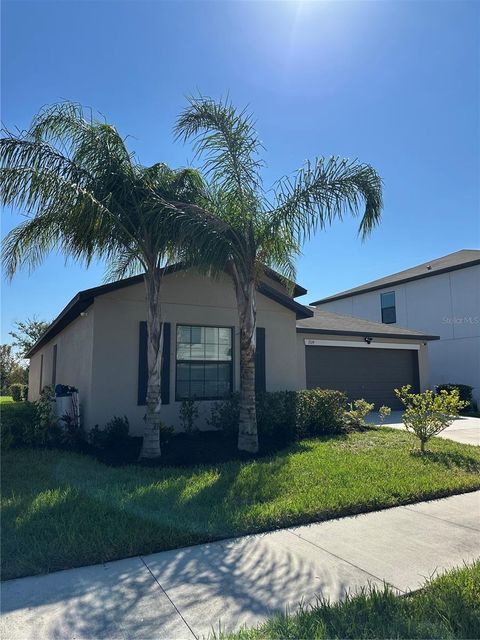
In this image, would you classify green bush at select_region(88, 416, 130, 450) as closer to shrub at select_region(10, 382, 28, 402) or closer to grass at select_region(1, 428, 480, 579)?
grass at select_region(1, 428, 480, 579)

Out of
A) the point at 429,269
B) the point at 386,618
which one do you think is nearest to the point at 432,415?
the point at 386,618

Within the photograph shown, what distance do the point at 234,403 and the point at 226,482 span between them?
361 centimetres

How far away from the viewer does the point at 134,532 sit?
179 inches

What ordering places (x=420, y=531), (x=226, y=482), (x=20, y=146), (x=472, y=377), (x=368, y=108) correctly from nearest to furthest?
(x=420, y=531) → (x=226, y=482) → (x=20, y=146) → (x=368, y=108) → (x=472, y=377)

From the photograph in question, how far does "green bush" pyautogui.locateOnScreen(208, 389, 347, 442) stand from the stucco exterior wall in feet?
42.6

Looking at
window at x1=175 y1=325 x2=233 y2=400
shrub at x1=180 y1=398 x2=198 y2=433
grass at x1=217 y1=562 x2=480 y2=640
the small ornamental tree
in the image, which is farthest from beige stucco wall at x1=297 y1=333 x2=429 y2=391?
grass at x1=217 y1=562 x2=480 y2=640

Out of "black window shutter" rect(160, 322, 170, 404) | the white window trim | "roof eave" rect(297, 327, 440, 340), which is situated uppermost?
"roof eave" rect(297, 327, 440, 340)

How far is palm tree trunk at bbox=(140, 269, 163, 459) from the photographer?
7898mm

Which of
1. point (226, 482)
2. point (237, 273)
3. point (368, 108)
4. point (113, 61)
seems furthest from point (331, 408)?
point (113, 61)

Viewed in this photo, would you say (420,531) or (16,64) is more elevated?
(16,64)

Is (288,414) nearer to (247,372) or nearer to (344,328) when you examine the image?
(247,372)

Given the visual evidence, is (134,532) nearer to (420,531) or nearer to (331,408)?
(420,531)

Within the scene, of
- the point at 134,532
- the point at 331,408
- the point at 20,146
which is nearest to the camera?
the point at 134,532

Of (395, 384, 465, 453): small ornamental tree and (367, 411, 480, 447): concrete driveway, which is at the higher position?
(395, 384, 465, 453): small ornamental tree
